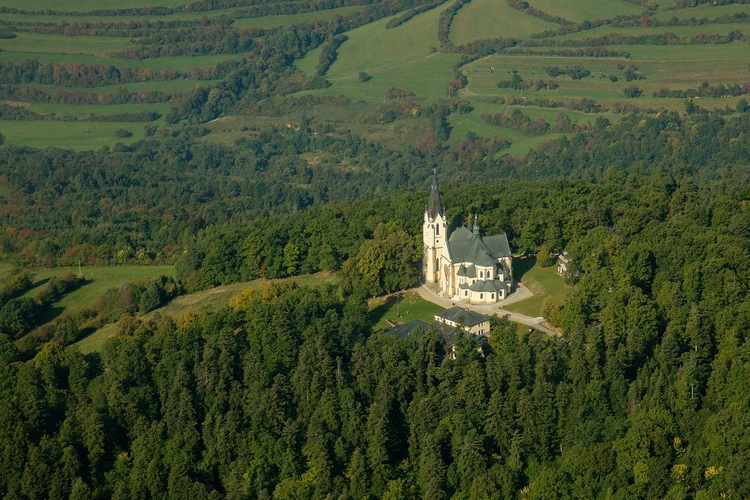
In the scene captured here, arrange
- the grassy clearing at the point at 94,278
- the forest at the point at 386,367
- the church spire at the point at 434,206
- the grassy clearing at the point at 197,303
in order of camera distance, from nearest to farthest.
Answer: the forest at the point at 386,367 → the church spire at the point at 434,206 → the grassy clearing at the point at 197,303 → the grassy clearing at the point at 94,278

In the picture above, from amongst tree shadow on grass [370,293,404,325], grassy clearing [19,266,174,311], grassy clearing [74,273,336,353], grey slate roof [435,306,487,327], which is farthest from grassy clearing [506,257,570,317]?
grassy clearing [19,266,174,311]

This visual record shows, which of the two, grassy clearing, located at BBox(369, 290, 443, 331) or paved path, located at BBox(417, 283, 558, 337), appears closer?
paved path, located at BBox(417, 283, 558, 337)

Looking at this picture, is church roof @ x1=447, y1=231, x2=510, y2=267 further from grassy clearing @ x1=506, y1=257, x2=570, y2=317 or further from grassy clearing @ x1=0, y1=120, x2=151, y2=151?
grassy clearing @ x1=0, y1=120, x2=151, y2=151

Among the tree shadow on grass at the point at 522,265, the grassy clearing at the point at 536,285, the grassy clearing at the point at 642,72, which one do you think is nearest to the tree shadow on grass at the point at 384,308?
the grassy clearing at the point at 536,285

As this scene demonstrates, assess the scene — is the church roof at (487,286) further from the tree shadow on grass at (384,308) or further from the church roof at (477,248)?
the tree shadow on grass at (384,308)

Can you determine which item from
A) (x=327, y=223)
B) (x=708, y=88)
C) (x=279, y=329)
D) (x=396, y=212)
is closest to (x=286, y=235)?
(x=327, y=223)

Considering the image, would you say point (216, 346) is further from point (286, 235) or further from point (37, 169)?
point (37, 169)

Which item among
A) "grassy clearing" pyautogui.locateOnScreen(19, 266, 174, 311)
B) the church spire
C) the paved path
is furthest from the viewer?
"grassy clearing" pyautogui.locateOnScreen(19, 266, 174, 311)
